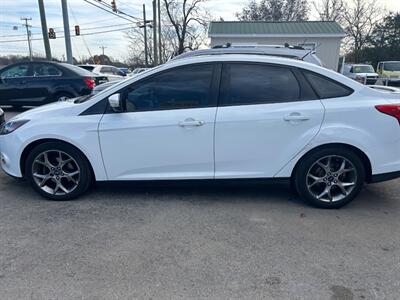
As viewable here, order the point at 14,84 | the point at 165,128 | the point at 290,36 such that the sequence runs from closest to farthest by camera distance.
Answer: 1. the point at 165,128
2. the point at 14,84
3. the point at 290,36

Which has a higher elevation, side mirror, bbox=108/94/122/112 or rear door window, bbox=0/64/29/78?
side mirror, bbox=108/94/122/112

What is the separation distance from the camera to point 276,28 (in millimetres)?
22141

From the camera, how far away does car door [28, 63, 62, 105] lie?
33.7 feet

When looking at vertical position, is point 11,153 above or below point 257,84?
below

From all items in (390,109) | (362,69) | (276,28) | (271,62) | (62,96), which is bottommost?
(362,69)

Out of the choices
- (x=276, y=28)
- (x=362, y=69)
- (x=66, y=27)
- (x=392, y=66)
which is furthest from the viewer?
(x=362, y=69)

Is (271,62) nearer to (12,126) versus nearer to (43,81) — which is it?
(12,126)

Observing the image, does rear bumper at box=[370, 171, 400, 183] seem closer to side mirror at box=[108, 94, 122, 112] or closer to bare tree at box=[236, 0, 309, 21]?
side mirror at box=[108, 94, 122, 112]

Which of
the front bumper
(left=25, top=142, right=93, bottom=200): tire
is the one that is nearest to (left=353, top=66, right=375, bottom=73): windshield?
(left=25, top=142, right=93, bottom=200): tire

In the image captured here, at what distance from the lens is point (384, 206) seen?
4039 millimetres

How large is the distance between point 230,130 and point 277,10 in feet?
145

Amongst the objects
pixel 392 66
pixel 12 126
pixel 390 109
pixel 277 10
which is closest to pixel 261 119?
pixel 390 109

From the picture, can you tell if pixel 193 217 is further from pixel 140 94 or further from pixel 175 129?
pixel 140 94

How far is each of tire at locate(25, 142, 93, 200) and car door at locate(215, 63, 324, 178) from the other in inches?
60.9
